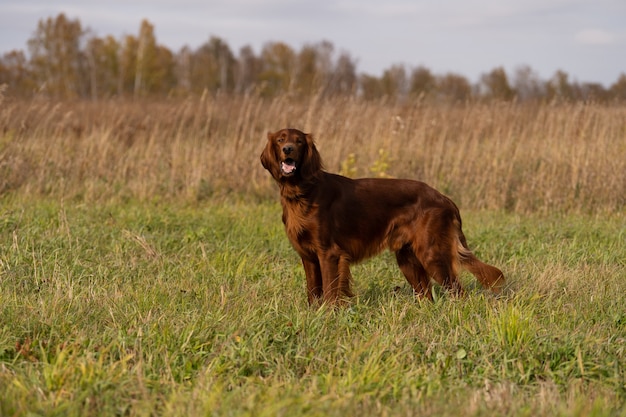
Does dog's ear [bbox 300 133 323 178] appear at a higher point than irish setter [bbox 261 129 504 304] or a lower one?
higher

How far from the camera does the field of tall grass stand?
8.41 feet

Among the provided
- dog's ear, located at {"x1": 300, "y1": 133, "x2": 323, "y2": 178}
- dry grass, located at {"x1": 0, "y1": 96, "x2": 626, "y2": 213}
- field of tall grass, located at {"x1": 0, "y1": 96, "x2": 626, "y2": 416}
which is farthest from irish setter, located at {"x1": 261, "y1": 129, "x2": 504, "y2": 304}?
dry grass, located at {"x1": 0, "y1": 96, "x2": 626, "y2": 213}

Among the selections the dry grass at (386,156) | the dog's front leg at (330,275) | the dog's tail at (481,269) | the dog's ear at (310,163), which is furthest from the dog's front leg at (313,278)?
the dry grass at (386,156)

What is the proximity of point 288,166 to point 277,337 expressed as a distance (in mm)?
1169

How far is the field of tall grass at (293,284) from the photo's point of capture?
256 centimetres

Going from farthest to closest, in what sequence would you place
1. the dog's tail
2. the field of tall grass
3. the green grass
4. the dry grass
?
the dry grass < the dog's tail < the field of tall grass < the green grass

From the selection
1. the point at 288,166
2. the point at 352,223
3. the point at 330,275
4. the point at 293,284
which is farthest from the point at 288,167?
the point at 293,284

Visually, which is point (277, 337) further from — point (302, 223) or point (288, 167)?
point (288, 167)

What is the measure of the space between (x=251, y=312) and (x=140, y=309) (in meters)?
0.57

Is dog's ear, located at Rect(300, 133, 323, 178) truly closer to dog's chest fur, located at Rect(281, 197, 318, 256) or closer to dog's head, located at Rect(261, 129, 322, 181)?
dog's head, located at Rect(261, 129, 322, 181)

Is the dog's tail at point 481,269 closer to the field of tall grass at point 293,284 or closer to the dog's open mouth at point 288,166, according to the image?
the field of tall grass at point 293,284

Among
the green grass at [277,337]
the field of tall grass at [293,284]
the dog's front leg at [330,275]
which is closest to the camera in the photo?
the green grass at [277,337]

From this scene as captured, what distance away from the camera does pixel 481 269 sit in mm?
4117

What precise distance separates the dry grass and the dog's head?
3.37 meters
